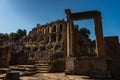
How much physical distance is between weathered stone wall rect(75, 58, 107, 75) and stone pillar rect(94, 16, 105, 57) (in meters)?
0.81

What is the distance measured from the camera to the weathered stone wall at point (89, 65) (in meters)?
10.7

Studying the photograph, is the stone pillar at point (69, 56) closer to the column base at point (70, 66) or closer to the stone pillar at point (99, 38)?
the column base at point (70, 66)

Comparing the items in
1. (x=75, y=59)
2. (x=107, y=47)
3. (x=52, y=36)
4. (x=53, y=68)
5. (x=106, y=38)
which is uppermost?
(x=52, y=36)

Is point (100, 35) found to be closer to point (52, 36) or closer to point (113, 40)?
point (113, 40)

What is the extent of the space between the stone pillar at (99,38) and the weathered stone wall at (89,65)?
805mm

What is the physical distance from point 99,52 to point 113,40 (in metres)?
4.72

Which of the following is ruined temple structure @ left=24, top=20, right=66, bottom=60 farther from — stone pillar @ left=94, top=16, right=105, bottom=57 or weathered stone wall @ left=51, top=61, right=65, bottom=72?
stone pillar @ left=94, top=16, right=105, bottom=57

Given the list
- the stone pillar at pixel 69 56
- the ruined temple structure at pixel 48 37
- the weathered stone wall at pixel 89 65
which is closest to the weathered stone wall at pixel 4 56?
the stone pillar at pixel 69 56

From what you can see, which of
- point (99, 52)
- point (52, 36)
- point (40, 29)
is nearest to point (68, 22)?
point (99, 52)

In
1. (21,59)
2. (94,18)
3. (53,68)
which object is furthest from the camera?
(21,59)

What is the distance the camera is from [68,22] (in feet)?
42.4

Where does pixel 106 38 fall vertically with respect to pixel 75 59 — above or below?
above

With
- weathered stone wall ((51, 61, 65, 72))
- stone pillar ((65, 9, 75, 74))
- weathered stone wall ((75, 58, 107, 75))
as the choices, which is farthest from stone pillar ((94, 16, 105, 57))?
weathered stone wall ((51, 61, 65, 72))

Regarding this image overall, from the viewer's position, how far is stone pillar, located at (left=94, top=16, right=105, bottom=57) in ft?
37.5
